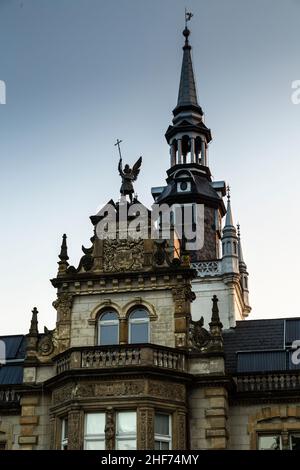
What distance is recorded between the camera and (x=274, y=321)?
3534cm

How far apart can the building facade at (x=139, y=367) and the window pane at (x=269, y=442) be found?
0.04 metres

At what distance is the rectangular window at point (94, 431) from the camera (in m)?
27.0

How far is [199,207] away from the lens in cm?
4834

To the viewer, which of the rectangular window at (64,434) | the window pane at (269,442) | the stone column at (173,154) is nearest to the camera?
the rectangular window at (64,434)

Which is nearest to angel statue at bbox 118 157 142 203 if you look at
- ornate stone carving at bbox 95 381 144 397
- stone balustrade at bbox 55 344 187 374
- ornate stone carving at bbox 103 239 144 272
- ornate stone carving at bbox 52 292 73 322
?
ornate stone carving at bbox 103 239 144 272

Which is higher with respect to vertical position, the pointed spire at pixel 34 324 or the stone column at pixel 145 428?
the pointed spire at pixel 34 324

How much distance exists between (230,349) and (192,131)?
1722 centimetres

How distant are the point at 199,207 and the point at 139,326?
19.1 meters

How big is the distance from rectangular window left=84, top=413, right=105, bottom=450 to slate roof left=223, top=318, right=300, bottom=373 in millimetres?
6155

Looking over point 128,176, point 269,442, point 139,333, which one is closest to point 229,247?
point 128,176

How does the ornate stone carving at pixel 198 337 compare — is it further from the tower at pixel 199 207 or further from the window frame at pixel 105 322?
the tower at pixel 199 207

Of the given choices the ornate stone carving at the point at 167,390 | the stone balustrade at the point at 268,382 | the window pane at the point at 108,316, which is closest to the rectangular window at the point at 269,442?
the stone balustrade at the point at 268,382

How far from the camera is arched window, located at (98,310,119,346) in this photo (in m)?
30.0

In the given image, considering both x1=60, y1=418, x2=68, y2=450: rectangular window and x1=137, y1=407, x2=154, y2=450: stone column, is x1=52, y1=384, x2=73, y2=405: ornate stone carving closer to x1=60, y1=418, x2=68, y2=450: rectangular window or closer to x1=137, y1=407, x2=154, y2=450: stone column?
x1=60, y1=418, x2=68, y2=450: rectangular window
